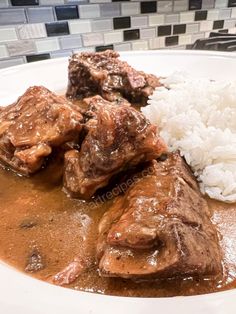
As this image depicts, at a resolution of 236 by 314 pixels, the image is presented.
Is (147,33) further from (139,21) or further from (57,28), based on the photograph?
(57,28)

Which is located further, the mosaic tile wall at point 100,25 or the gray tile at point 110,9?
the gray tile at point 110,9

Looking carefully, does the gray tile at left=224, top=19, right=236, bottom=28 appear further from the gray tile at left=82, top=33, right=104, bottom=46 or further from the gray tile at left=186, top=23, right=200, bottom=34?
the gray tile at left=82, top=33, right=104, bottom=46

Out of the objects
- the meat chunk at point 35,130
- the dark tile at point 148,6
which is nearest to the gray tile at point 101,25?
the dark tile at point 148,6

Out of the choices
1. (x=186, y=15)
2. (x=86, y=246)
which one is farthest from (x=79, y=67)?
(x=186, y=15)

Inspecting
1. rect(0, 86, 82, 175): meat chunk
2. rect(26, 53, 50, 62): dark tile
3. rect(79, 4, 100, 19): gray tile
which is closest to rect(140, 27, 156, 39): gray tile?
rect(79, 4, 100, 19): gray tile

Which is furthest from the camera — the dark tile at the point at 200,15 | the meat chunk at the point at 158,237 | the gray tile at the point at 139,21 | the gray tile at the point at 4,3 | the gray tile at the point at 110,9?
the dark tile at the point at 200,15

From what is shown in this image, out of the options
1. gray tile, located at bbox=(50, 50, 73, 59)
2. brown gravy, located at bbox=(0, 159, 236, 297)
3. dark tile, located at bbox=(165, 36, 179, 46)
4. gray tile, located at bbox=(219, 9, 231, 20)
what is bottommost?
brown gravy, located at bbox=(0, 159, 236, 297)

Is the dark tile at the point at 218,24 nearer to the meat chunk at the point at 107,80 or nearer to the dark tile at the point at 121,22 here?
the dark tile at the point at 121,22
